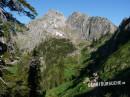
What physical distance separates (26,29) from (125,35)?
73734 mm

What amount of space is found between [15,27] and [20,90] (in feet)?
15.0

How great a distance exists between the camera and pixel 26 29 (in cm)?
1527

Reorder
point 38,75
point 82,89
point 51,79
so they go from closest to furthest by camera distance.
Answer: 1. point 38,75
2. point 82,89
3. point 51,79

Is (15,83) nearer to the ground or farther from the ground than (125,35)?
nearer to the ground

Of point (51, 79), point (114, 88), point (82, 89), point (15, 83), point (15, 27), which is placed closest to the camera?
point (15, 27)

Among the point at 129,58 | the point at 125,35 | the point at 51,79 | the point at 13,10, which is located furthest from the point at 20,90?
the point at 51,79

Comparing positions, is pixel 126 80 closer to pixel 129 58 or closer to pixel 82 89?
pixel 129 58

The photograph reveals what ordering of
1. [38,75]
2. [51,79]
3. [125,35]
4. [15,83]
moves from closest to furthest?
[15,83], [38,75], [125,35], [51,79]

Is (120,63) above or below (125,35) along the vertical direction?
below

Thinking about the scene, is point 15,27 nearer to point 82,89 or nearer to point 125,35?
point 82,89

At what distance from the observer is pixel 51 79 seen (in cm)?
16950

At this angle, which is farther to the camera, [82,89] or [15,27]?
[82,89]

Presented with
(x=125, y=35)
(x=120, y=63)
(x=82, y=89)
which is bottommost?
(x=82, y=89)

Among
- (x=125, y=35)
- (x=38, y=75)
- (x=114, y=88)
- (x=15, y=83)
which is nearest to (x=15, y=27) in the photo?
(x=15, y=83)
